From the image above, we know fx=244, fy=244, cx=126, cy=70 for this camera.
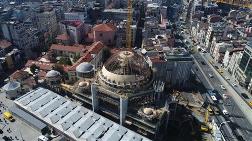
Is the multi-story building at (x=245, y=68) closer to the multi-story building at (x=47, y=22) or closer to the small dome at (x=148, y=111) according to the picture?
the small dome at (x=148, y=111)

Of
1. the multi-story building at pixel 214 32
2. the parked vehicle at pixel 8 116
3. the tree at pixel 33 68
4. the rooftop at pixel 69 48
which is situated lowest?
the parked vehicle at pixel 8 116

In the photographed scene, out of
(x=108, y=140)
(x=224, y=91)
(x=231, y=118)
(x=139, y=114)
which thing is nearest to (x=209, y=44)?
(x=224, y=91)

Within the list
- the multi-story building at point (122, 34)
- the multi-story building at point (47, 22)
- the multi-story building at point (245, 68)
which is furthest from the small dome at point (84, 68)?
the multi-story building at point (245, 68)

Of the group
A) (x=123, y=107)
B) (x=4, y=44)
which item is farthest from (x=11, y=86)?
(x=4, y=44)

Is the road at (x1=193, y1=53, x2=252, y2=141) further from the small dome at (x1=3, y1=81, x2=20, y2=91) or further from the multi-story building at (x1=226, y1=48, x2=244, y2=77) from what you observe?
the small dome at (x1=3, y1=81, x2=20, y2=91)

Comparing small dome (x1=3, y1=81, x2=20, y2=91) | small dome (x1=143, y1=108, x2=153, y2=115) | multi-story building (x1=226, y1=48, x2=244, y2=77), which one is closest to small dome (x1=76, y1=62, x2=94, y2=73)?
small dome (x1=3, y1=81, x2=20, y2=91)

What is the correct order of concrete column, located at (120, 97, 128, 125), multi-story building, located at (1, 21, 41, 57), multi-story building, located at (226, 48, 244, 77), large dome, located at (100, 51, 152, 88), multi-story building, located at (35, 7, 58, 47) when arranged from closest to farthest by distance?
1. concrete column, located at (120, 97, 128, 125)
2. large dome, located at (100, 51, 152, 88)
3. multi-story building, located at (226, 48, 244, 77)
4. multi-story building, located at (1, 21, 41, 57)
5. multi-story building, located at (35, 7, 58, 47)

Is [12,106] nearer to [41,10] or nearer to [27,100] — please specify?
[27,100]
